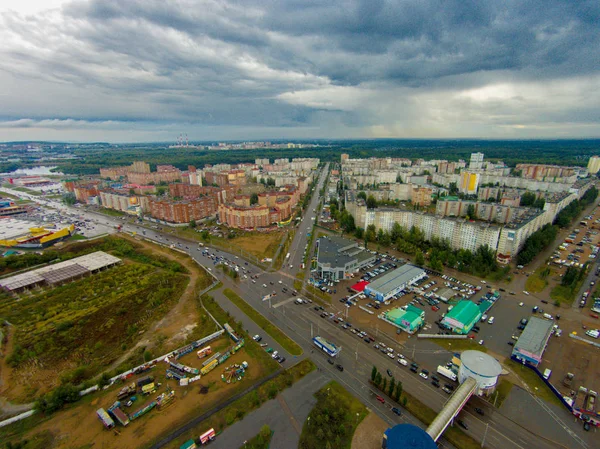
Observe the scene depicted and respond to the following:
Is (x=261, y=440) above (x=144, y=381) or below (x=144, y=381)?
above

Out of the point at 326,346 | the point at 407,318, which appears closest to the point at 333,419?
the point at 326,346

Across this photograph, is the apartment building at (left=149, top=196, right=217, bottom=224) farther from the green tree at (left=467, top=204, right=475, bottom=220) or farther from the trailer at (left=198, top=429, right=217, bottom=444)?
the green tree at (left=467, top=204, right=475, bottom=220)

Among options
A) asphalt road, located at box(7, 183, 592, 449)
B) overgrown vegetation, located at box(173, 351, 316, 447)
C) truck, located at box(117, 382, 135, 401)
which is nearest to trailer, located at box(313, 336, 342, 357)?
asphalt road, located at box(7, 183, 592, 449)

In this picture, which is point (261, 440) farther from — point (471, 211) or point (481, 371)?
point (471, 211)

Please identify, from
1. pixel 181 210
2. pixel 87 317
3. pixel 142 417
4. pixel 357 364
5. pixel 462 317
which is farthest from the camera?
pixel 181 210

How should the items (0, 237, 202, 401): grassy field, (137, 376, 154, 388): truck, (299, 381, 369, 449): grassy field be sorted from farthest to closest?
1. (0, 237, 202, 401): grassy field
2. (137, 376, 154, 388): truck
3. (299, 381, 369, 449): grassy field

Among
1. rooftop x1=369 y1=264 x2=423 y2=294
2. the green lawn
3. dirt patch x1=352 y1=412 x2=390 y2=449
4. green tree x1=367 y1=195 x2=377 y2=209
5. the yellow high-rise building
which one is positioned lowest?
dirt patch x1=352 y1=412 x2=390 y2=449

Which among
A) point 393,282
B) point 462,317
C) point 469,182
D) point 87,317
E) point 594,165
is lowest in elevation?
point 87,317

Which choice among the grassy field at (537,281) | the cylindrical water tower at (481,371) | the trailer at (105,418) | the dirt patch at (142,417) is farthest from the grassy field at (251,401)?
the grassy field at (537,281)
